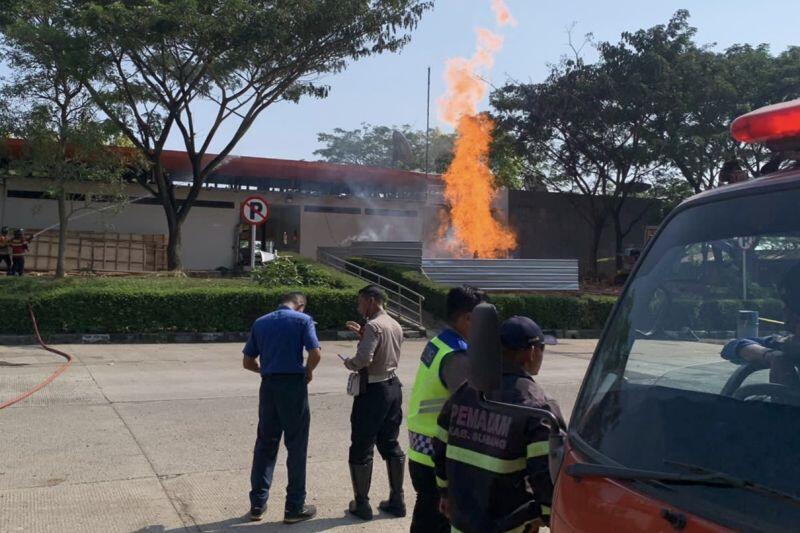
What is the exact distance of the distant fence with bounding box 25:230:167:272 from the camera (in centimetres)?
2692

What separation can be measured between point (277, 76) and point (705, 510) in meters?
22.9

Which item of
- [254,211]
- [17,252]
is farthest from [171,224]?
[254,211]

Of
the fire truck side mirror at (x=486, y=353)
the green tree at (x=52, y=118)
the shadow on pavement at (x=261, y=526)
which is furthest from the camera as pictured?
the green tree at (x=52, y=118)

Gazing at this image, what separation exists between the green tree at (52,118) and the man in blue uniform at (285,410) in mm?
15775

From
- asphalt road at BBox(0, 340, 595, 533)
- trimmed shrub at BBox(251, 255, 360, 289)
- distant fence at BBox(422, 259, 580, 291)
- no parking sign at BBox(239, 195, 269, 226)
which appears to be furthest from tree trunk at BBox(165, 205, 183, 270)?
asphalt road at BBox(0, 340, 595, 533)

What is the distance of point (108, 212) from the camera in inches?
1122

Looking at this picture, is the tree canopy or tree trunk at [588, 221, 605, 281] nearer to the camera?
the tree canopy

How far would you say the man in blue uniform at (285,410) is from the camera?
5.93 m

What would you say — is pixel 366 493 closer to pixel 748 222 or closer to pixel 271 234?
pixel 748 222

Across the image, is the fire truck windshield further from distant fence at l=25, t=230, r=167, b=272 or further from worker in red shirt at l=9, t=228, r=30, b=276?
distant fence at l=25, t=230, r=167, b=272

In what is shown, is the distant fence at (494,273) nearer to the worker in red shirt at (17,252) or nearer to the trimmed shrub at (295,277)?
the trimmed shrub at (295,277)

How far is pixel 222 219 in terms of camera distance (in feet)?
103

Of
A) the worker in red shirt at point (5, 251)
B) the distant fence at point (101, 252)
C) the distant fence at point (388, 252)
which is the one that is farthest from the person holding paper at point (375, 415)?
the distant fence at point (101, 252)

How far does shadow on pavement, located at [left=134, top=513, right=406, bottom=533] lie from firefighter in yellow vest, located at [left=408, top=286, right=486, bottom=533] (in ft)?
5.59
